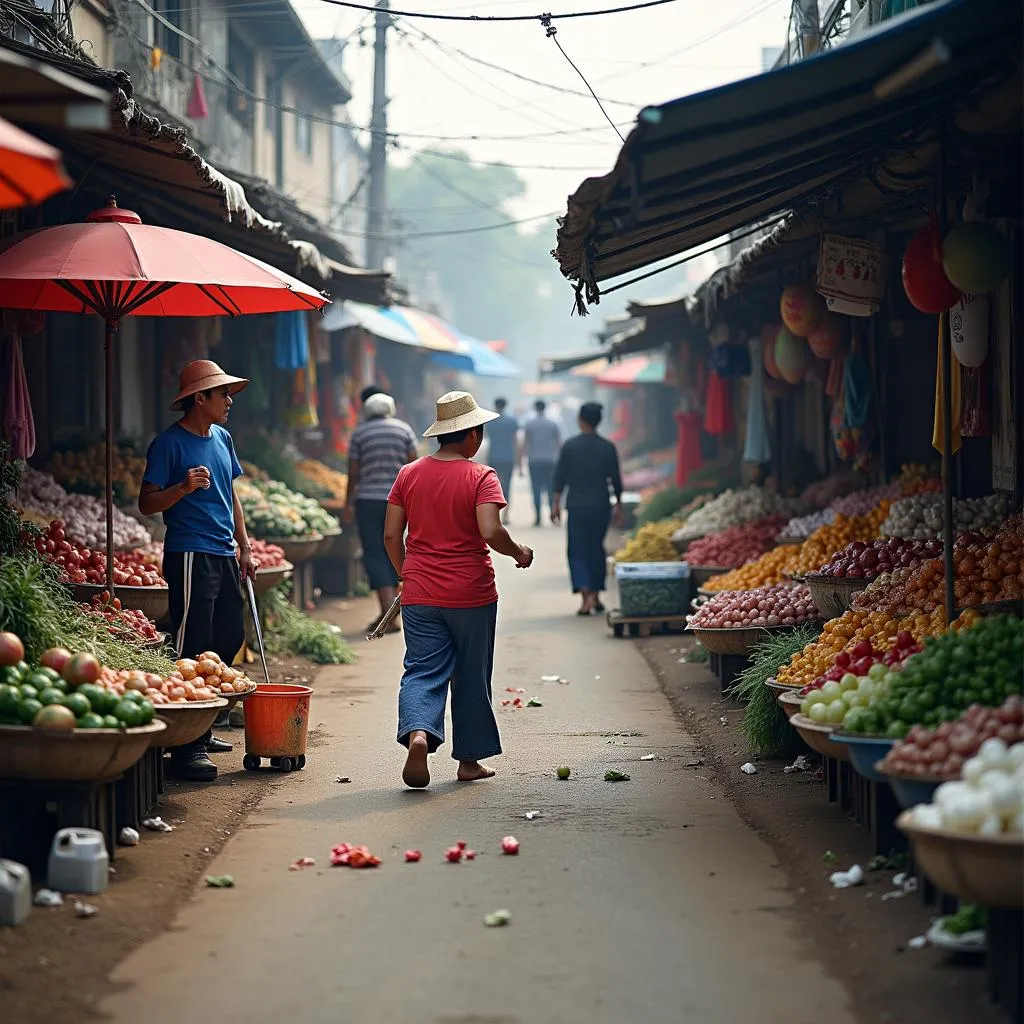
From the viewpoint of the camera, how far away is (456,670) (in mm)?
8102

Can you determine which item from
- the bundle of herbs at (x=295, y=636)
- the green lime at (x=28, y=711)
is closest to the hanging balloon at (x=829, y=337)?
the bundle of herbs at (x=295, y=636)

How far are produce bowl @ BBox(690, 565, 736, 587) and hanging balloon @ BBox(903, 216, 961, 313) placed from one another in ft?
19.8

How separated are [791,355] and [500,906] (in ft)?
31.8

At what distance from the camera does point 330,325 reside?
65.1ft

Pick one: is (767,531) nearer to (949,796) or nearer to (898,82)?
(898,82)

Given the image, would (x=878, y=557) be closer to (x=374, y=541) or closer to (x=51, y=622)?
(x=51, y=622)

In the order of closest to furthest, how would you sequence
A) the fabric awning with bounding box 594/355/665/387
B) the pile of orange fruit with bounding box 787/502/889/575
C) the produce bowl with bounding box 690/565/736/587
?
the pile of orange fruit with bounding box 787/502/889/575, the produce bowl with bounding box 690/565/736/587, the fabric awning with bounding box 594/355/665/387

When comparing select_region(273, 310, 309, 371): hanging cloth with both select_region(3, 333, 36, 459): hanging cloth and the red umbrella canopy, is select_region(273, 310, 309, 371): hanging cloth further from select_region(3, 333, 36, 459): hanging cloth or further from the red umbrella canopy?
the red umbrella canopy

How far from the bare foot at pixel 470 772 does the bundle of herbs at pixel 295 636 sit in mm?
4703

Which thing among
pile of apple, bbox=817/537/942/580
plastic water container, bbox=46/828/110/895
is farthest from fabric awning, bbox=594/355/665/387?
plastic water container, bbox=46/828/110/895

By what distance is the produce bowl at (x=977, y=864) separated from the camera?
14.3ft

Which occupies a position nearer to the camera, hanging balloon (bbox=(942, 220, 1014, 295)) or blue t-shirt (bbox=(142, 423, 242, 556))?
hanging balloon (bbox=(942, 220, 1014, 295))

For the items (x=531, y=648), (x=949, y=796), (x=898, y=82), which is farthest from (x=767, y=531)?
(x=949, y=796)

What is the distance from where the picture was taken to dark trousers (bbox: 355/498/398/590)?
14.2m
